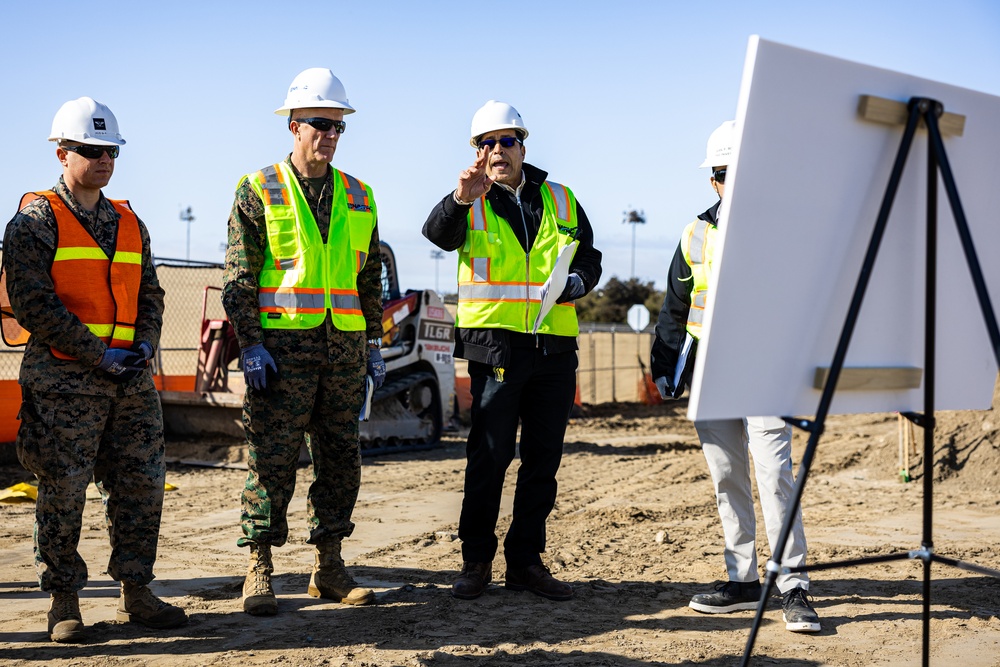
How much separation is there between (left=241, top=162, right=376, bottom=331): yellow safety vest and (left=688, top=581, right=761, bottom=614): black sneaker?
213 cm

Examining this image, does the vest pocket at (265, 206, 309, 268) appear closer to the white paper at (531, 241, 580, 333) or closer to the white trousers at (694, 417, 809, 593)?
the white paper at (531, 241, 580, 333)

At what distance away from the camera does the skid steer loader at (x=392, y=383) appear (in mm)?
11555

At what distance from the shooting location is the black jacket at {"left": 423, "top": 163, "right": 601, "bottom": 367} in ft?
15.7

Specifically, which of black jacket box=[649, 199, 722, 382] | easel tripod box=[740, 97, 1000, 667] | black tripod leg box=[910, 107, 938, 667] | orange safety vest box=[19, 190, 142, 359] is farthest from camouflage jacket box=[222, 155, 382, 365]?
black tripod leg box=[910, 107, 938, 667]

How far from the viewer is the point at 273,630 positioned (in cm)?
428

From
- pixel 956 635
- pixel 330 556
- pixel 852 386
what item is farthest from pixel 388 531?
pixel 852 386

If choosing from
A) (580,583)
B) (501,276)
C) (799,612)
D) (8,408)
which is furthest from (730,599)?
(8,408)

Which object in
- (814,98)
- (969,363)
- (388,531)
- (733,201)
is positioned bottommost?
(388,531)

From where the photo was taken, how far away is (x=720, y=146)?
4.63 m

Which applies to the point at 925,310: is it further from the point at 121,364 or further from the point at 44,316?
the point at 44,316

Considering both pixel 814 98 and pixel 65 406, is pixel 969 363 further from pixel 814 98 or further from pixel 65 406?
pixel 65 406

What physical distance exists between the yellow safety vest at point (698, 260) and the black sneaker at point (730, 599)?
122 centimetres

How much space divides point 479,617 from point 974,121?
2.92 meters

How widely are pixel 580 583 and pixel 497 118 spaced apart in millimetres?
2497
